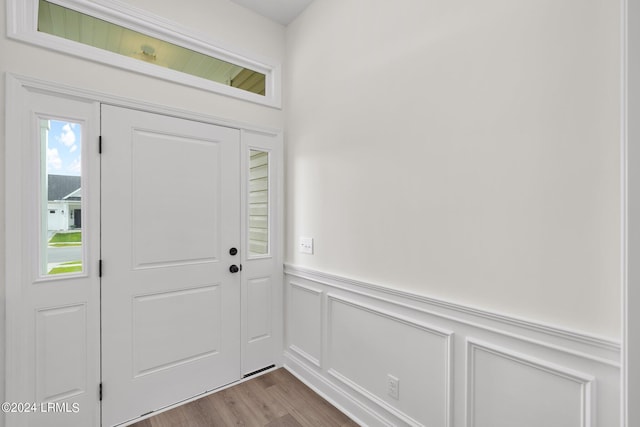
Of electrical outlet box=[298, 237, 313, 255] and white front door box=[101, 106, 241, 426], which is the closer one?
white front door box=[101, 106, 241, 426]

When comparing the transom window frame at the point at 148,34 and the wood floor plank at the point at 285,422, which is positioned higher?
the transom window frame at the point at 148,34

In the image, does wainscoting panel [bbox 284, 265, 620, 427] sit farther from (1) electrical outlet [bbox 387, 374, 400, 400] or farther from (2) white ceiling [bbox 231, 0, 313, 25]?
(2) white ceiling [bbox 231, 0, 313, 25]

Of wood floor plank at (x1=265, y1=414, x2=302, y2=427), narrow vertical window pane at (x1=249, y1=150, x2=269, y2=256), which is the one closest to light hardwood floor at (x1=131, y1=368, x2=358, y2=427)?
wood floor plank at (x1=265, y1=414, x2=302, y2=427)

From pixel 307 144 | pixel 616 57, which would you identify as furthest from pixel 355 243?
pixel 616 57

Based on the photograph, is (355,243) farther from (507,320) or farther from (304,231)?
(507,320)

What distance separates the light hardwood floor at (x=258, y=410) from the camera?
6.45 feet

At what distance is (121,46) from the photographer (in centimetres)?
199

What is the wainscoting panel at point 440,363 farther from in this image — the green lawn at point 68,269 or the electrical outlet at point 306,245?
the green lawn at point 68,269

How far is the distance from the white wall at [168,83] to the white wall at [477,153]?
0.59 metres

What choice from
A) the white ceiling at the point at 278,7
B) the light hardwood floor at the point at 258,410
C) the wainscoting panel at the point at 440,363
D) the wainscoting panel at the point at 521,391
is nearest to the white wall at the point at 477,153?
the wainscoting panel at the point at 440,363

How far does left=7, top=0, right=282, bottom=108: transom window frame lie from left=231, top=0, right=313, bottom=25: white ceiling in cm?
37

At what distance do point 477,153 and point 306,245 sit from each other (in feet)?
4.72

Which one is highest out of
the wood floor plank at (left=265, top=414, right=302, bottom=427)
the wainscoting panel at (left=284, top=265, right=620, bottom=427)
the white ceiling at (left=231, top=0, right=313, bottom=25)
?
the white ceiling at (left=231, top=0, right=313, bottom=25)

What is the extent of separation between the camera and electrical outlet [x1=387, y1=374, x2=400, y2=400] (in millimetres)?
1762
